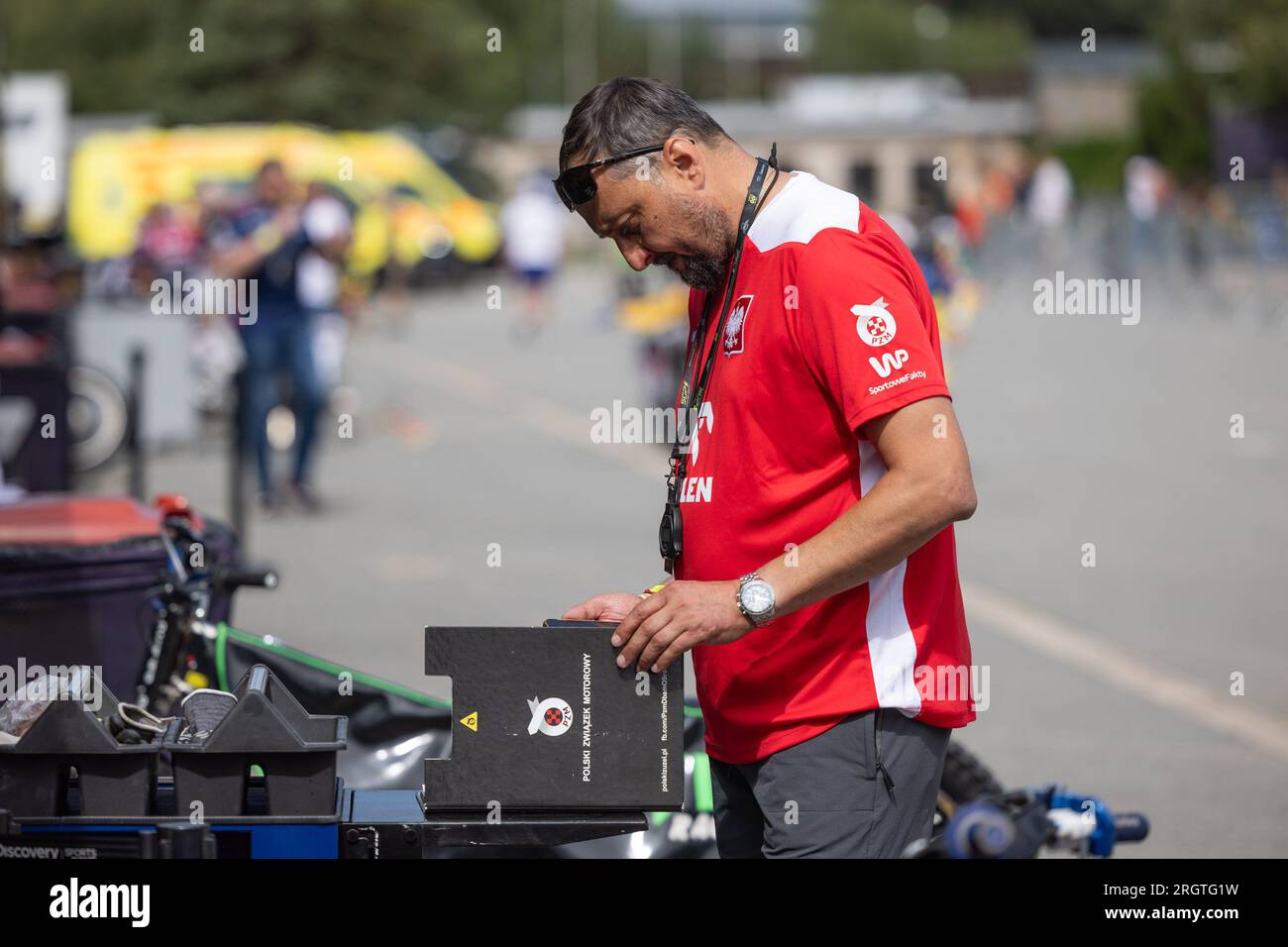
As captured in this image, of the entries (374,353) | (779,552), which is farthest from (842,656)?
(374,353)

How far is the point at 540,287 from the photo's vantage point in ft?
86.6

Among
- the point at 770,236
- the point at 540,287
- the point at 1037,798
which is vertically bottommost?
the point at 1037,798

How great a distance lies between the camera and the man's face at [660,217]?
120 inches

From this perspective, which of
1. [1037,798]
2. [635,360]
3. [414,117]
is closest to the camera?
[1037,798]

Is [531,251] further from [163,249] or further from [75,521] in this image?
[75,521]

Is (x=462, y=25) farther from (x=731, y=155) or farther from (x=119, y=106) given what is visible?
(x=731, y=155)

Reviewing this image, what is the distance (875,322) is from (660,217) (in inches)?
16.9

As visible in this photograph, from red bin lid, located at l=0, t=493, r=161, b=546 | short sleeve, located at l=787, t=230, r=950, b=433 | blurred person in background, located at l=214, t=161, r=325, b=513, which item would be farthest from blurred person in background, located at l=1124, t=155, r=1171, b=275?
short sleeve, located at l=787, t=230, r=950, b=433

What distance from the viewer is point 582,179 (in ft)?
10.1

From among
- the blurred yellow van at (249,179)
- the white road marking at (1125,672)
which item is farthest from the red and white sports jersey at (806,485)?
the blurred yellow van at (249,179)

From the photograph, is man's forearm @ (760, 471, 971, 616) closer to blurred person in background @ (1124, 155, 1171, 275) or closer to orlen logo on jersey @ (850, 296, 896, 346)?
orlen logo on jersey @ (850, 296, 896, 346)

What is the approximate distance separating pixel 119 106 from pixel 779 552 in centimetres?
5938

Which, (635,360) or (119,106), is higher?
(119,106)

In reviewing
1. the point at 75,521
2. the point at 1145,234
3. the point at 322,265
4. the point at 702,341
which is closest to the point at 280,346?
the point at 322,265
